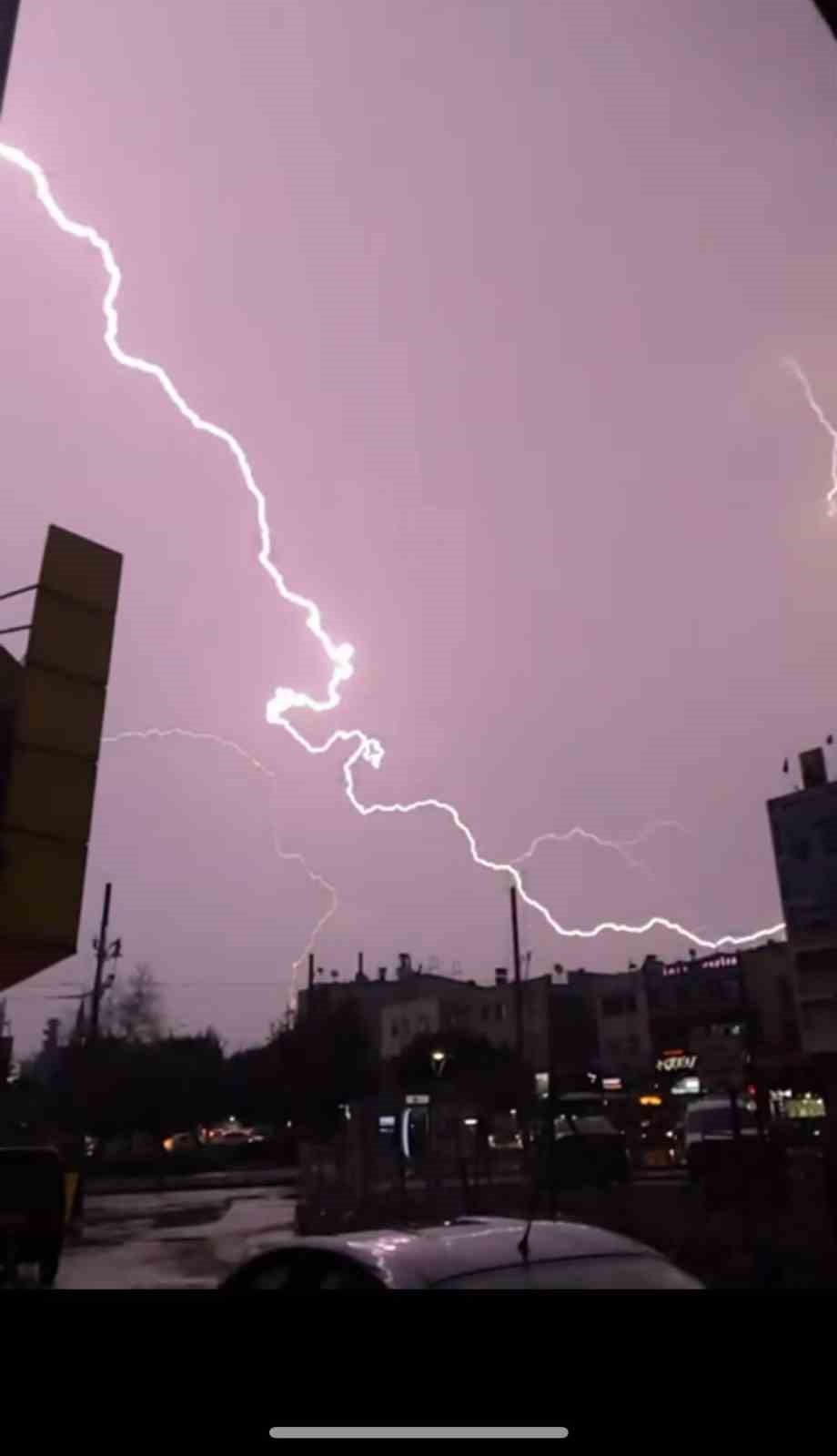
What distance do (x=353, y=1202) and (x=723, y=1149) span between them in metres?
5.88

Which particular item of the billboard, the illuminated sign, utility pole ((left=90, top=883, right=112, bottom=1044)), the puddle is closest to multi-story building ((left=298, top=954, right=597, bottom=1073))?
the illuminated sign

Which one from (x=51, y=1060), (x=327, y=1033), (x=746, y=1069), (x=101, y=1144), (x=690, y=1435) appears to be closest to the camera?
(x=690, y=1435)

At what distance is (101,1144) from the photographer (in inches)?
1419

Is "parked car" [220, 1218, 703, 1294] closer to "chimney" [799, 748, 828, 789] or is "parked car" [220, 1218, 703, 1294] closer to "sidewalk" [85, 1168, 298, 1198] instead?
"sidewalk" [85, 1168, 298, 1198]

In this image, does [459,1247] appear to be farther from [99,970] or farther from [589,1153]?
[99,970]

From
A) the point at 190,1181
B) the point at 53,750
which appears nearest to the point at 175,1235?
the point at 53,750

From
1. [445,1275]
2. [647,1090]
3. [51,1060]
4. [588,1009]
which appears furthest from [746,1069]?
[588,1009]

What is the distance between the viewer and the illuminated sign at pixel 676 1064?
50556mm

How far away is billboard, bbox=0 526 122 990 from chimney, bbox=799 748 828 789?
43590 millimetres

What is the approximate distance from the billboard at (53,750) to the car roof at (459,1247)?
2250mm

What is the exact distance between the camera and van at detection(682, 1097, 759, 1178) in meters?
18.0

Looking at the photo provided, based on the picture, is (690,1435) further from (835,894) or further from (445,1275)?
(835,894)

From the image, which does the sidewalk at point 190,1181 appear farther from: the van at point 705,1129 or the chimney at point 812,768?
the chimney at point 812,768

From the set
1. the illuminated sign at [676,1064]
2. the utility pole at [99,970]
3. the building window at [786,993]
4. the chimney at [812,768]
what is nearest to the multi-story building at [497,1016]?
the illuminated sign at [676,1064]
